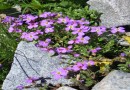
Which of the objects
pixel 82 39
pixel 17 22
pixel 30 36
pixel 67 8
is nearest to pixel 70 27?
pixel 82 39

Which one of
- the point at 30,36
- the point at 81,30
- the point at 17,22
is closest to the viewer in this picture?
the point at 81,30

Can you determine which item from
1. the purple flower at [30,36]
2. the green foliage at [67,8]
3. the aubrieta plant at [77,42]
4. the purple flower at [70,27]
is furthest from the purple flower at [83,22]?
the purple flower at [30,36]

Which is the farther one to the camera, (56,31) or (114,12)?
(114,12)

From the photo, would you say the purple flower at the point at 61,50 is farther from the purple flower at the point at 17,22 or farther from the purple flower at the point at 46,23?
the purple flower at the point at 17,22

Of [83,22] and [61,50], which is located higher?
[83,22]

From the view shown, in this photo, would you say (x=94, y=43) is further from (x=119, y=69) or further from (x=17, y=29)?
(x=17, y=29)

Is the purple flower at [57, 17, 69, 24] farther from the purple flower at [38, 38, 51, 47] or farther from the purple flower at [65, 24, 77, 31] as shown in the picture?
the purple flower at [38, 38, 51, 47]

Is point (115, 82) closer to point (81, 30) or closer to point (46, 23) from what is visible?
point (81, 30)
